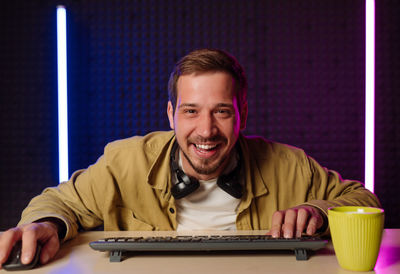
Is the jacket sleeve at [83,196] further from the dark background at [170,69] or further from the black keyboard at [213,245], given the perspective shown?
the dark background at [170,69]

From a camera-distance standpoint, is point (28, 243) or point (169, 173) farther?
point (169, 173)

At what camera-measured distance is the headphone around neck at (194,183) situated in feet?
4.48

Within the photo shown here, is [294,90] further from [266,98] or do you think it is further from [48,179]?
[48,179]

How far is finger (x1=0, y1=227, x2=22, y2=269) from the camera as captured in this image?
0.81 m

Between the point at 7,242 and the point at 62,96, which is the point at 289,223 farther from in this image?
the point at 62,96

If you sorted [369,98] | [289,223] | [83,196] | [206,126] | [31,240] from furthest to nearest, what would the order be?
[369,98]
[83,196]
[206,126]
[289,223]
[31,240]

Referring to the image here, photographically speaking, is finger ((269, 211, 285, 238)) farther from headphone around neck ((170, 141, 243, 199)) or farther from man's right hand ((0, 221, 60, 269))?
man's right hand ((0, 221, 60, 269))

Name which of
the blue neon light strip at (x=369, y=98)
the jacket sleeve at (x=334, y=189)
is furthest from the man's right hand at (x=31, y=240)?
the blue neon light strip at (x=369, y=98)

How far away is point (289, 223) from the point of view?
98 cm

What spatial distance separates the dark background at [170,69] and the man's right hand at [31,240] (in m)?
1.62

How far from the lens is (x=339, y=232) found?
0.76 m

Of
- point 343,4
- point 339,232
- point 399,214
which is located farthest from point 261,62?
point 339,232

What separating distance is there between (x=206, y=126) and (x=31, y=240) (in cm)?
69

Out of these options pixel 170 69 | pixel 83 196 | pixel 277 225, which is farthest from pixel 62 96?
pixel 277 225
